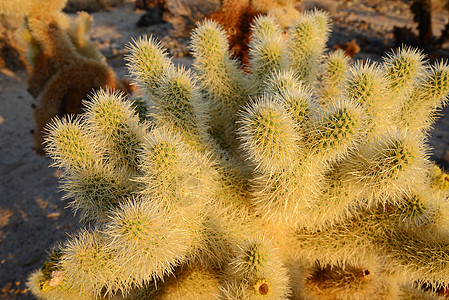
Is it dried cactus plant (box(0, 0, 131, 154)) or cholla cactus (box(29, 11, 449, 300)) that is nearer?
cholla cactus (box(29, 11, 449, 300))

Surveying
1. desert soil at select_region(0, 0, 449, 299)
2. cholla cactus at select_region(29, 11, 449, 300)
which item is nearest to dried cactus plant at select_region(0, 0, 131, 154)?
desert soil at select_region(0, 0, 449, 299)

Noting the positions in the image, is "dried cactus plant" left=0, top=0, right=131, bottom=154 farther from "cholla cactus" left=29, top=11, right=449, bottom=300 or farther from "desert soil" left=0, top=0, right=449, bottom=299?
"cholla cactus" left=29, top=11, right=449, bottom=300

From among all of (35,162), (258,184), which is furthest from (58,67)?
(258,184)

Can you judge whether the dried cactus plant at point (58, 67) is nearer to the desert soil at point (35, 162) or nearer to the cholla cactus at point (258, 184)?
the desert soil at point (35, 162)

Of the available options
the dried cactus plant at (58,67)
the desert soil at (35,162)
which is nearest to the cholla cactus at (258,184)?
the desert soil at (35,162)

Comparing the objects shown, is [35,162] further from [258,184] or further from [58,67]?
[258,184]

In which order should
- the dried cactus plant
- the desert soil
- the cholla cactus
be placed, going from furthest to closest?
the dried cactus plant → the desert soil → the cholla cactus

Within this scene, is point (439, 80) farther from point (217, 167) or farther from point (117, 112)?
point (117, 112)
